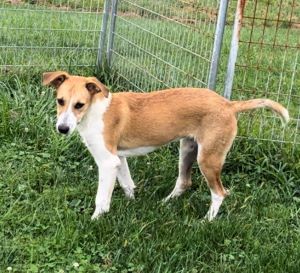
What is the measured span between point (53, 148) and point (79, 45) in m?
2.53

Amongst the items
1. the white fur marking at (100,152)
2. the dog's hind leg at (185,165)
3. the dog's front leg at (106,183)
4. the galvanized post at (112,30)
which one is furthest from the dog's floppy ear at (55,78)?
the galvanized post at (112,30)

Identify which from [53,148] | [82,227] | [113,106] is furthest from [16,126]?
[82,227]

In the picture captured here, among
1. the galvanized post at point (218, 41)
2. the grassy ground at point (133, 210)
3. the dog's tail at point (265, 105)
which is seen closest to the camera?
the grassy ground at point (133, 210)

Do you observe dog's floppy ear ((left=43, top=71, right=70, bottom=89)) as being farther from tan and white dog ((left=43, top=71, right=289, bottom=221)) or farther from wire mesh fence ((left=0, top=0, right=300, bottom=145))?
wire mesh fence ((left=0, top=0, right=300, bottom=145))

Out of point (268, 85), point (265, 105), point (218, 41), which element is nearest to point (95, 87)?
point (265, 105)

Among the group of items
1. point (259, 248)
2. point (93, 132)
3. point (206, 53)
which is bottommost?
point (259, 248)

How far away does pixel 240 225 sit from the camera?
4.95 metres

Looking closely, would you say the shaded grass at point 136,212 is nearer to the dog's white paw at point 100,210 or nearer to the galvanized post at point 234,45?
the dog's white paw at point 100,210

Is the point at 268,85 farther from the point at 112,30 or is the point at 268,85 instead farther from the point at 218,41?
the point at 218,41

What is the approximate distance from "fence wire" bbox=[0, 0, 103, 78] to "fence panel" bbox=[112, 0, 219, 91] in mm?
416

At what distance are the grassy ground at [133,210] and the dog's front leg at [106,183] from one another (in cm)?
12

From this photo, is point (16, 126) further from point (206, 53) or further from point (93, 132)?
point (206, 53)

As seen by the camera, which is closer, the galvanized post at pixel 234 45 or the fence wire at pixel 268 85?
the galvanized post at pixel 234 45

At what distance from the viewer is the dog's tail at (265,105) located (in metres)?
5.03
